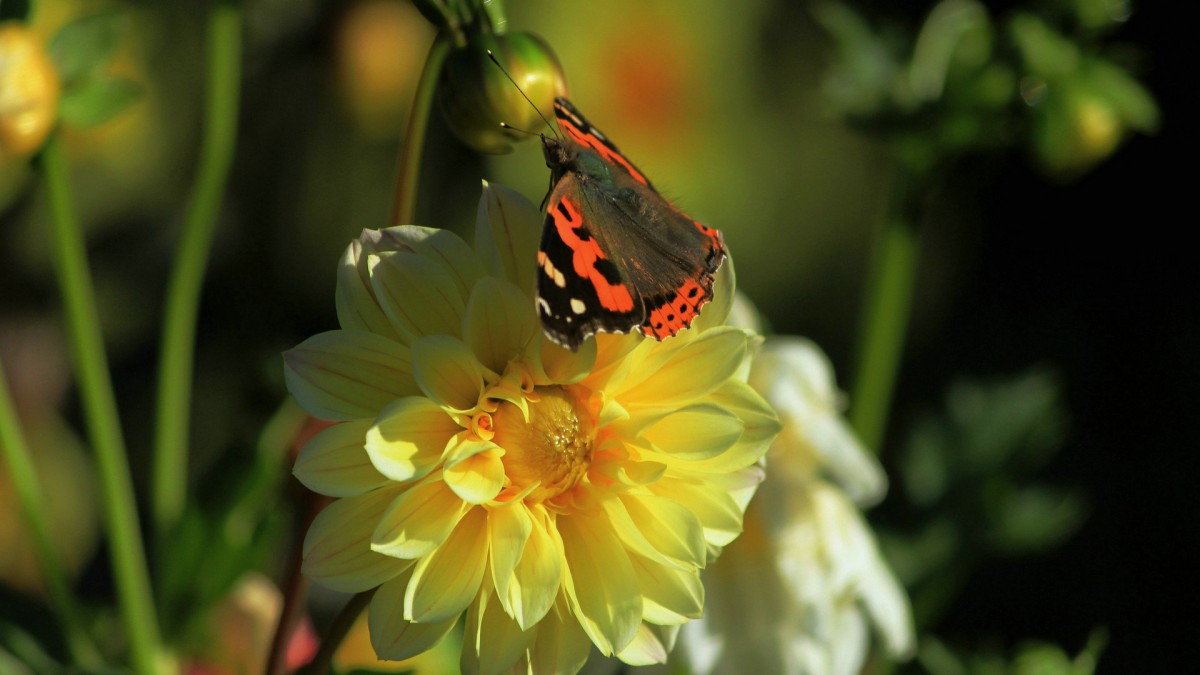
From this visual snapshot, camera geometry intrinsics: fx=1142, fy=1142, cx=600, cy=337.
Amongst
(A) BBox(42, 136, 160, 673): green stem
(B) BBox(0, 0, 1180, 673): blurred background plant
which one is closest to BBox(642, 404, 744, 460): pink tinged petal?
(A) BBox(42, 136, 160, 673): green stem

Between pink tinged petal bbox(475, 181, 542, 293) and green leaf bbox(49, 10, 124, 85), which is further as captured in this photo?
green leaf bbox(49, 10, 124, 85)

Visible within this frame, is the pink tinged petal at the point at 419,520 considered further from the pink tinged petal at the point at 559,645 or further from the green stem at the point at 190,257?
the green stem at the point at 190,257

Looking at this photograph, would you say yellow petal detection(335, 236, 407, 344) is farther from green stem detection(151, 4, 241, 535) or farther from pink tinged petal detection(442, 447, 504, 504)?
green stem detection(151, 4, 241, 535)

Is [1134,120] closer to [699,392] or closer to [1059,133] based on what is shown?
[1059,133]

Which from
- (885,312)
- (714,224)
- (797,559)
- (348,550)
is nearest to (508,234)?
(348,550)

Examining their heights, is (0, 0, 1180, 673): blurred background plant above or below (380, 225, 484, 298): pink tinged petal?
below

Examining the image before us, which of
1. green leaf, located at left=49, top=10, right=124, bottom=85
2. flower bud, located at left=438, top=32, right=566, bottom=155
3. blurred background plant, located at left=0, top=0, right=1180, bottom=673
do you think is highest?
flower bud, located at left=438, top=32, right=566, bottom=155

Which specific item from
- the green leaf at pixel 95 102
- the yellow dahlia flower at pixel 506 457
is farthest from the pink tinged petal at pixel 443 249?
the green leaf at pixel 95 102
